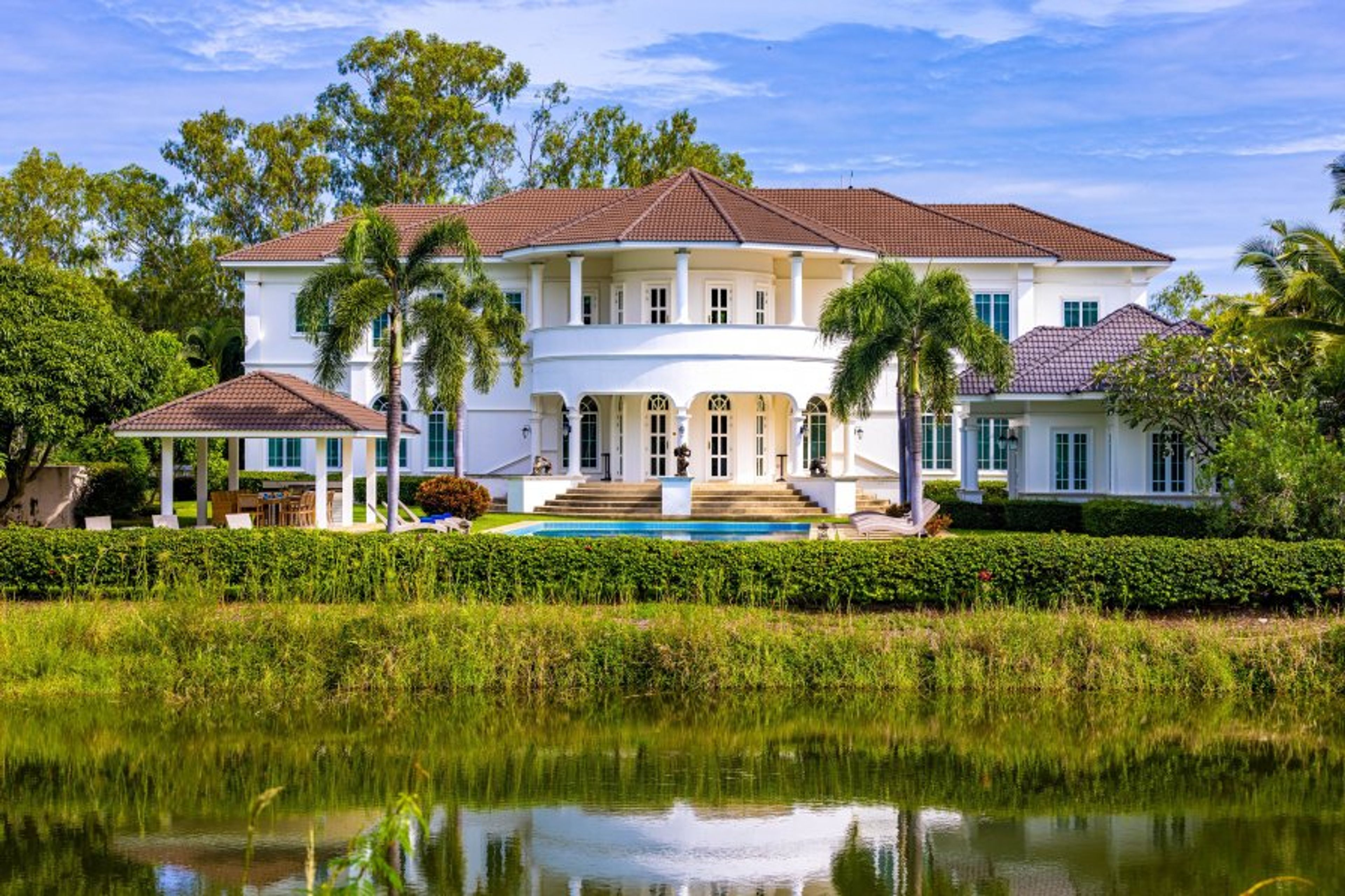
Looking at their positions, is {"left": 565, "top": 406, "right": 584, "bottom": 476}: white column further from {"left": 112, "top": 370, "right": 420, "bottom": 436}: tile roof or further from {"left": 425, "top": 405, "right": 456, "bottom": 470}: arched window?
{"left": 112, "top": 370, "right": 420, "bottom": 436}: tile roof

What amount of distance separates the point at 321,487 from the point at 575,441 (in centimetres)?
975

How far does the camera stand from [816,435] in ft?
132

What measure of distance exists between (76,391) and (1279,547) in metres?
19.5

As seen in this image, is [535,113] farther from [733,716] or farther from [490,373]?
[733,716]

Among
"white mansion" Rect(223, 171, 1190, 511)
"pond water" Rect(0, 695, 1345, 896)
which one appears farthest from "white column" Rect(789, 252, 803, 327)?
"pond water" Rect(0, 695, 1345, 896)

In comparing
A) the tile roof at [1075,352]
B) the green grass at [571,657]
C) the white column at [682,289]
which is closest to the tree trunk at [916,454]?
the tile roof at [1075,352]

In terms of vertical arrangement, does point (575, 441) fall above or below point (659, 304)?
below

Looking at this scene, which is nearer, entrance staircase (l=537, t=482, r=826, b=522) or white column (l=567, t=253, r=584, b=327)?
entrance staircase (l=537, t=482, r=826, b=522)

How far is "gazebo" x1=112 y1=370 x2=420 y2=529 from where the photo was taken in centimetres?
2797

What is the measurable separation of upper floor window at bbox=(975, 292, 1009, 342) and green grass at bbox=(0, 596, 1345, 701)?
76.7ft

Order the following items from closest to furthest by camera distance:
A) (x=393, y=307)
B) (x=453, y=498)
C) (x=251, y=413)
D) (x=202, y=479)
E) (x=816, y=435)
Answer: (x=393, y=307) → (x=251, y=413) → (x=202, y=479) → (x=453, y=498) → (x=816, y=435)

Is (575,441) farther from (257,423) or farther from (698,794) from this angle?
(698,794)

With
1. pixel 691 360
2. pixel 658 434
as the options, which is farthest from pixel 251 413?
pixel 658 434

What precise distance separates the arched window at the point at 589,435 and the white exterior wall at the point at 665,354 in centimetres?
26
